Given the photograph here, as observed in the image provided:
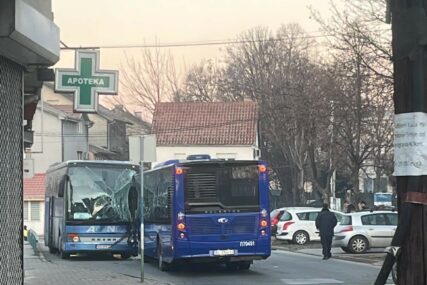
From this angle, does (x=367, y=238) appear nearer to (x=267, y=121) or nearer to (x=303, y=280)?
(x=303, y=280)

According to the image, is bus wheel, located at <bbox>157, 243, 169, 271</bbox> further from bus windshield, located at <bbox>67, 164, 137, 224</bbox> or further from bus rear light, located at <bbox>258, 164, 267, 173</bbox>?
bus windshield, located at <bbox>67, 164, 137, 224</bbox>

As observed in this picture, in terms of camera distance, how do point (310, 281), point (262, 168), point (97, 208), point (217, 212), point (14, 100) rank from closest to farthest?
point (14, 100) → point (310, 281) → point (217, 212) → point (262, 168) → point (97, 208)

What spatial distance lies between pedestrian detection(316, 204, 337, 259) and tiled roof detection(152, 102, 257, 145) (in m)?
30.7

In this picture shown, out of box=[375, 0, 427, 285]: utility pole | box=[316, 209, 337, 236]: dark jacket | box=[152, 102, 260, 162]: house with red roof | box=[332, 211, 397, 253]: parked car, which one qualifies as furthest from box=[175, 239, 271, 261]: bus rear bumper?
box=[152, 102, 260, 162]: house with red roof

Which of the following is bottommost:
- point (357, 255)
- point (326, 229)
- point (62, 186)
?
point (357, 255)

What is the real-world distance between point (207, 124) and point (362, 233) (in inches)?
1242

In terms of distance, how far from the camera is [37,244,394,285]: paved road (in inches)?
641

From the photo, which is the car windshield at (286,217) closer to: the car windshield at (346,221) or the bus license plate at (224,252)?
the car windshield at (346,221)

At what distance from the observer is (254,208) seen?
57.6 feet

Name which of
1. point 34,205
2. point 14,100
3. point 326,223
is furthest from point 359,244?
point 34,205

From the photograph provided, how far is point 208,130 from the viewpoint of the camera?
55969mm

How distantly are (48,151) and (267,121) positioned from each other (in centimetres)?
1775

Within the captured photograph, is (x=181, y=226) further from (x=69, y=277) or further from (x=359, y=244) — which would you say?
(x=359, y=244)

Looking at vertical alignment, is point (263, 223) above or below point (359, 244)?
above
